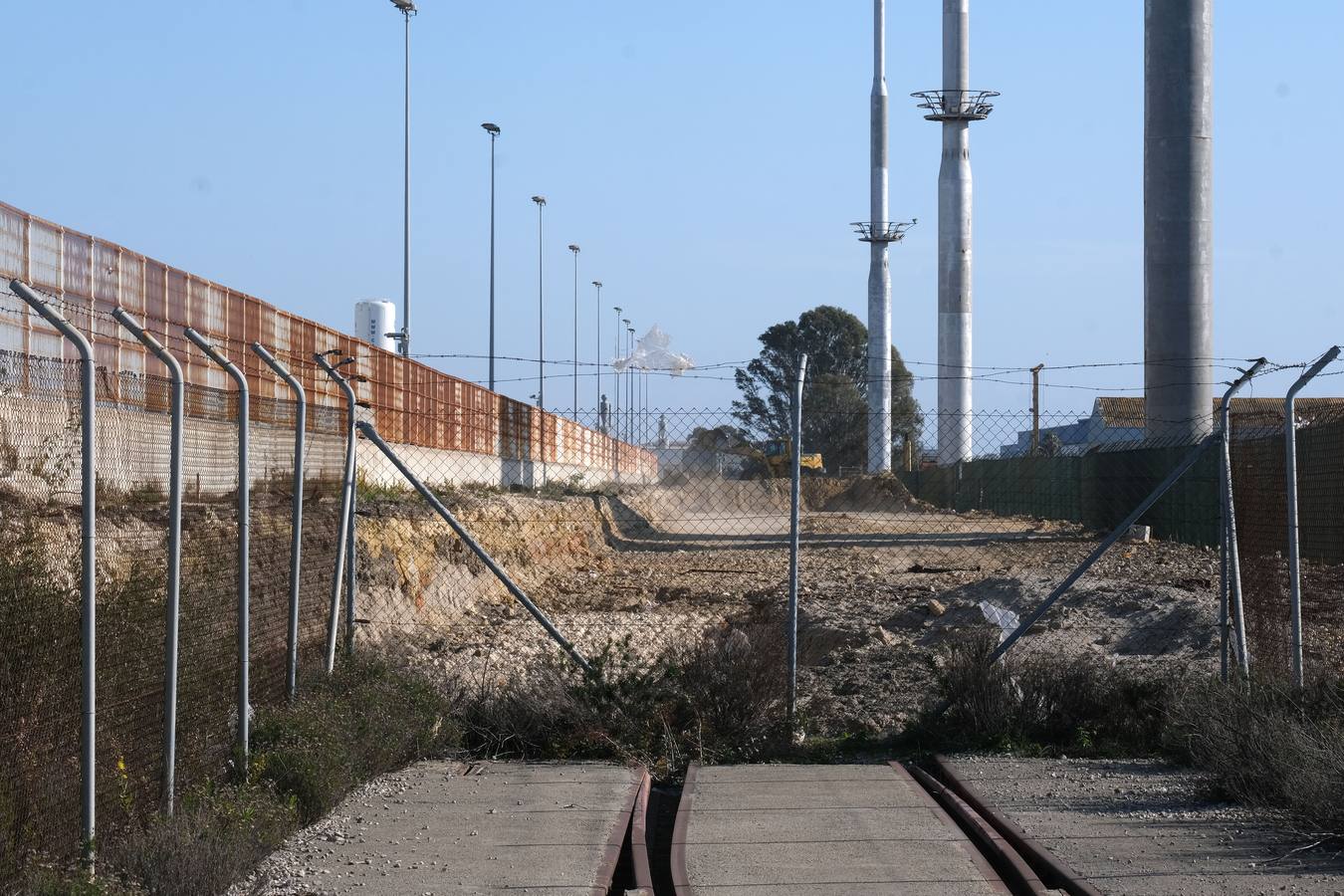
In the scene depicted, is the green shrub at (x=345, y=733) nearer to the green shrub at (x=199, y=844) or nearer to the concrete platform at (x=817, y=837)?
the green shrub at (x=199, y=844)

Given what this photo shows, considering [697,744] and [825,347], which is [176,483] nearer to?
[697,744]

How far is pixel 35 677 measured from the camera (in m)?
6.04

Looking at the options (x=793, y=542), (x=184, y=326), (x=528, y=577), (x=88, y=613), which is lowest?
(x=528, y=577)

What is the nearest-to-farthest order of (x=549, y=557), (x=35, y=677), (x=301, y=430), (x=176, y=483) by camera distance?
(x=35, y=677), (x=176, y=483), (x=301, y=430), (x=549, y=557)

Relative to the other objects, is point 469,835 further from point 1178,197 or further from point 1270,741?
point 1178,197

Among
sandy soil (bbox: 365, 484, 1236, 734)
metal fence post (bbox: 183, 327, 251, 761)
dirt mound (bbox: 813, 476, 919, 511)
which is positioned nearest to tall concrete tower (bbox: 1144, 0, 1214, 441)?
sandy soil (bbox: 365, 484, 1236, 734)

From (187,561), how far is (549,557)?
70.4ft

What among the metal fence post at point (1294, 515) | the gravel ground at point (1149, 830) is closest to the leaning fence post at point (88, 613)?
the gravel ground at point (1149, 830)

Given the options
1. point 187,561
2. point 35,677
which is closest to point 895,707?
point 187,561

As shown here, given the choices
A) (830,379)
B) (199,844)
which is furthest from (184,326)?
(830,379)

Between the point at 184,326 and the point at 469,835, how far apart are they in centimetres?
304

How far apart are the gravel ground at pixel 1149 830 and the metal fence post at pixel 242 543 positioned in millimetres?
4064

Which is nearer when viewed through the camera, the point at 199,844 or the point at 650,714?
the point at 199,844

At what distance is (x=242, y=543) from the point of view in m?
7.94
